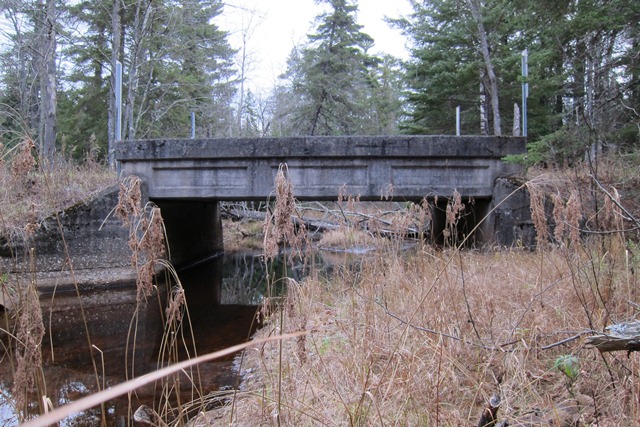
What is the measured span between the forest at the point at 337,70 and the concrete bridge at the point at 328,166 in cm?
115

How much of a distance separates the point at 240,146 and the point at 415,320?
17.6 ft

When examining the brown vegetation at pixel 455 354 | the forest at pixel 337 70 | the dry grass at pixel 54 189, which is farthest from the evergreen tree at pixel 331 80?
the brown vegetation at pixel 455 354

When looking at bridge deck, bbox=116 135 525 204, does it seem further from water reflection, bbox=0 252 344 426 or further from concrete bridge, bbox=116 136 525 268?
water reflection, bbox=0 252 344 426

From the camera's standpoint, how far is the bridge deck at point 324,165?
728cm

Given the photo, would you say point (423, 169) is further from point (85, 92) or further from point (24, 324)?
point (85, 92)

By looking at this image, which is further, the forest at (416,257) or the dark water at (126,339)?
the dark water at (126,339)

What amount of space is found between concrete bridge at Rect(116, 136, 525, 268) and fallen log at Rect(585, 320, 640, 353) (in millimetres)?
5619

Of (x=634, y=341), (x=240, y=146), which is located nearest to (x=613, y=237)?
(x=634, y=341)

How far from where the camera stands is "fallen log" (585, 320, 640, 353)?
138 cm

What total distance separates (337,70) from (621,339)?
21374mm

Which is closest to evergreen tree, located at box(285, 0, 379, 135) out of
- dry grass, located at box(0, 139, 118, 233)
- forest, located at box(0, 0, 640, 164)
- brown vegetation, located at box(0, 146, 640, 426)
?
forest, located at box(0, 0, 640, 164)

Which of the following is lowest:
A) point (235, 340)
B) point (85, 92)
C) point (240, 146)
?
point (235, 340)

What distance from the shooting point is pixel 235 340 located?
16.3 feet

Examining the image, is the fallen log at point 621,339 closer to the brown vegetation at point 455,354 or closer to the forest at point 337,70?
the brown vegetation at point 455,354
